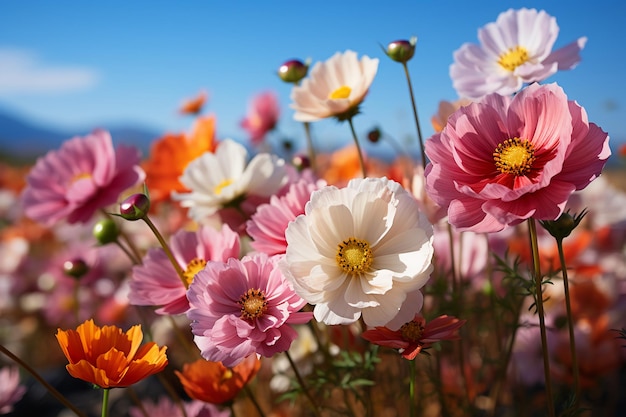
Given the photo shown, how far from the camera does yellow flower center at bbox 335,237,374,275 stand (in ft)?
1.83

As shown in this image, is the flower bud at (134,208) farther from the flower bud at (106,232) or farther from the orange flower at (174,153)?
the orange flower at (174,153)

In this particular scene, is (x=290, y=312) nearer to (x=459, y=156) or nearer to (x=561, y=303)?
(x=459, y=156)

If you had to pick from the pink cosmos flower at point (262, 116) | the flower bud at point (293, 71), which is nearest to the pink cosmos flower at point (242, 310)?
the flower bud at point (293, 71)

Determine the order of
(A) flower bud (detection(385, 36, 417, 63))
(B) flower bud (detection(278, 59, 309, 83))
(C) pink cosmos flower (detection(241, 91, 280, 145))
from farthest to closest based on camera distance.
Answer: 1. (C) pink cosmos flower (detection(241, 91, 280, 145))
2. (B) flower bud (detection(278, 59, 309, 83))
3. (A) flower bud (detection(385, 36, 417, 63))

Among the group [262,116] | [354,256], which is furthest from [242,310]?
[262,116]

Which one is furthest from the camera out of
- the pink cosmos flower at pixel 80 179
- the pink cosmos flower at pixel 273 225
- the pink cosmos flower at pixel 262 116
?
the pink cosmos flower at pixel 262 116

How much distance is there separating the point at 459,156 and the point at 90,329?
383mm

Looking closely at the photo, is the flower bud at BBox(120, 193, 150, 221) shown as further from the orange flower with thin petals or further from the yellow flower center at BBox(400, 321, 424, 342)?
the orange flower with thin petals

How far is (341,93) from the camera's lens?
0.84 m

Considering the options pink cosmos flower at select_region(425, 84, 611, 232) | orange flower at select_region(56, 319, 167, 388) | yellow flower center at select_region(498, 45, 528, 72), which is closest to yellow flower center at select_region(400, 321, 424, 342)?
pink cosmos flower at select_region(425, 84, 611, 232)

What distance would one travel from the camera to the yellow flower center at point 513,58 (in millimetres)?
850

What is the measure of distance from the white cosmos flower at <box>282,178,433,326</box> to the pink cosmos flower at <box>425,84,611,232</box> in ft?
0.12

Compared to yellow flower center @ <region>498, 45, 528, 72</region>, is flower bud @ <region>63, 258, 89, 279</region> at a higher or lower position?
lower

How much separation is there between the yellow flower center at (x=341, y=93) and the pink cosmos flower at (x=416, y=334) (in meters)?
Result: 0.36
